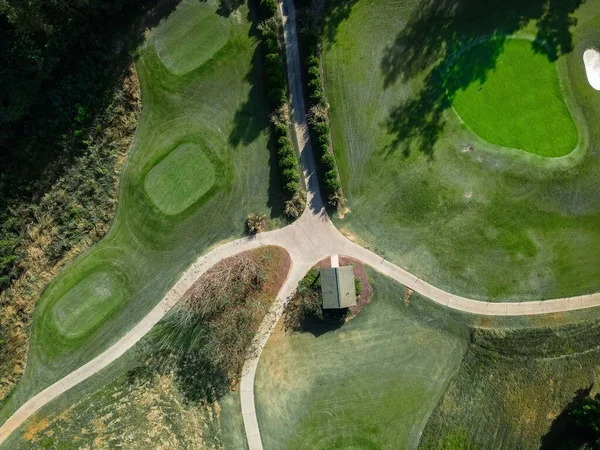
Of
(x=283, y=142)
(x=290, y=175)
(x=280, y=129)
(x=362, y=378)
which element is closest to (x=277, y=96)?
(x=280, y=129)

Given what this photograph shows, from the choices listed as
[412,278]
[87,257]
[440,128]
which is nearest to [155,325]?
[87,257]

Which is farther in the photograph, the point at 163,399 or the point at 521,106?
the point at 521,106

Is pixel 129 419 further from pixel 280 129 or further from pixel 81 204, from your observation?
pixel 280 129

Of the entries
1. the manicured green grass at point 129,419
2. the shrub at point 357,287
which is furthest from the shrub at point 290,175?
the manicured green grass at point 129,419

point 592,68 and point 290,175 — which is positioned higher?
point 290,175

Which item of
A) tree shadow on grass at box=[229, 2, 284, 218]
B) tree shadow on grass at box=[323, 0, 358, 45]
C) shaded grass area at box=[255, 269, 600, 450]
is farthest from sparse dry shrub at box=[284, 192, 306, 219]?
tree shadow on grass at box=[323, 0, 358, 45]

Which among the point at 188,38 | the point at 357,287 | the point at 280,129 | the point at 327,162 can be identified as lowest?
the point at 357,287
